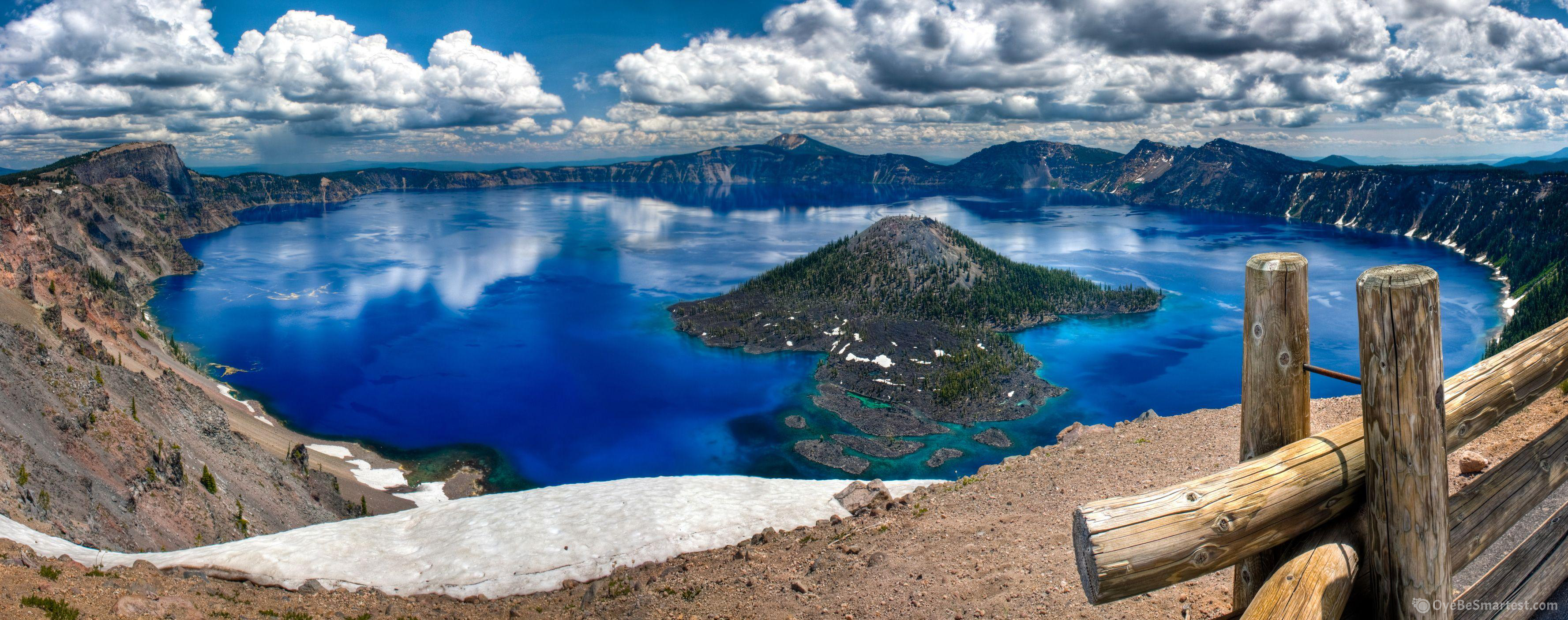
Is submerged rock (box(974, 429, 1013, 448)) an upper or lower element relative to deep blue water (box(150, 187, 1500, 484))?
lower

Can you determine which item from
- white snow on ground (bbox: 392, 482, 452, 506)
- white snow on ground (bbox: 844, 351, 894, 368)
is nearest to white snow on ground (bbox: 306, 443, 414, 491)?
white snow on ground (bbox: 392, 482, 452, 506)

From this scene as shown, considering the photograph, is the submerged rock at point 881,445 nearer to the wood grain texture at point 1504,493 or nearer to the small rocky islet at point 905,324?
the small rocky islet at point 905,324

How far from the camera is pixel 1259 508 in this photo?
3887 millimetres

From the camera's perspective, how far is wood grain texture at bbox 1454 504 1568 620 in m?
4.98

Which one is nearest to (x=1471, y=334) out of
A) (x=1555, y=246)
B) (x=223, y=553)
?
(x=1555, y=246)

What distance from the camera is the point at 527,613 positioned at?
49.9 feet

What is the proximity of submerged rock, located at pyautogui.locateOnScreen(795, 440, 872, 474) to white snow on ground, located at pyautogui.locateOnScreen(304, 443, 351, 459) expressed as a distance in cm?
3368

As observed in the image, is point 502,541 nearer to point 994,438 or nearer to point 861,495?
point 861,495

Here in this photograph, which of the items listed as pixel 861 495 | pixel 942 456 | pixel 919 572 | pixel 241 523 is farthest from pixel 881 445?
pixel 919 572

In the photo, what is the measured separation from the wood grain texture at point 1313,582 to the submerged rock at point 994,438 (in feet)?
187

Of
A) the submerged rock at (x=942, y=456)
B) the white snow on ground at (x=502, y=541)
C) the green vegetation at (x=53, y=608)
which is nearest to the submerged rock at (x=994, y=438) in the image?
the submerged rock at (x=942, y=456)

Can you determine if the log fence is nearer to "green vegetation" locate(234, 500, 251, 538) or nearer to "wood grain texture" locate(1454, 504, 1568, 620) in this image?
"wood grain texture" locate(1454, 504, 1568, 620)

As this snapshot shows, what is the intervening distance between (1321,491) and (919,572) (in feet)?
26.9

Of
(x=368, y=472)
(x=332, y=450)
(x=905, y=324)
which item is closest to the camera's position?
(x=368, y=472)
